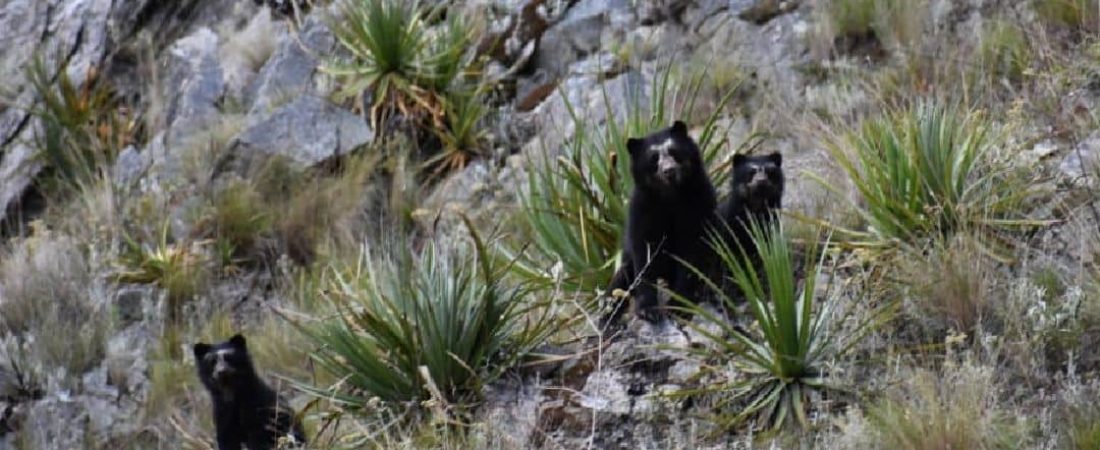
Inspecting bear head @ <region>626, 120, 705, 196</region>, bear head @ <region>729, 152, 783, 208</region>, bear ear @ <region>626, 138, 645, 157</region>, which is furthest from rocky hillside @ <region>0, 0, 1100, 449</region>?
bear ear @ <region>626, 138, 645, 157</region>

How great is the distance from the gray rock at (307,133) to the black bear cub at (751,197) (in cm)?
604

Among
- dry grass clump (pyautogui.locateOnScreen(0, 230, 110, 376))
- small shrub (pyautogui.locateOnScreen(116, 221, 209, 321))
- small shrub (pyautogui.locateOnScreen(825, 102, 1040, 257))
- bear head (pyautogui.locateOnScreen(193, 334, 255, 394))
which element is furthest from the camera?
small shrub (pyautogui.locateOnScreen(116, 221, 209, 321))

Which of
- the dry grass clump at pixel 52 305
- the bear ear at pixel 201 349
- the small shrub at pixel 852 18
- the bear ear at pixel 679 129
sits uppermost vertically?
the bear ear at pixel 679 129

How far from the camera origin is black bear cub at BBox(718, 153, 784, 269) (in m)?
9.00

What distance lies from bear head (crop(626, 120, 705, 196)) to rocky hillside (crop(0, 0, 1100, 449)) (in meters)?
0.65

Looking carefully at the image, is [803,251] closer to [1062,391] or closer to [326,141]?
[1062,391]

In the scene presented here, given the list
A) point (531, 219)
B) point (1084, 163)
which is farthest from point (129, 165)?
point (1084, 163)

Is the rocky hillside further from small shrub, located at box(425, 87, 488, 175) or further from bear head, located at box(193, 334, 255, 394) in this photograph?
bear head, located at box(193, 334, 255, 394)

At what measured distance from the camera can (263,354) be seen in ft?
40.2

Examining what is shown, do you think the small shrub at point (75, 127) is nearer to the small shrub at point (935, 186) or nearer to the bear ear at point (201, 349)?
the bear ear at point (201, 349)

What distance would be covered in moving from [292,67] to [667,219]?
7262 mm

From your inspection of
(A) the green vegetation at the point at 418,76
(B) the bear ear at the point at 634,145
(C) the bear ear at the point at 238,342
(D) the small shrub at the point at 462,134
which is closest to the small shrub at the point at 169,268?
(A) the green vegetation at the point at 418,76

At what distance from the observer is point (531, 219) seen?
1038 cm

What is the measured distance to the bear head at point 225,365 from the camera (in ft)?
32.1
